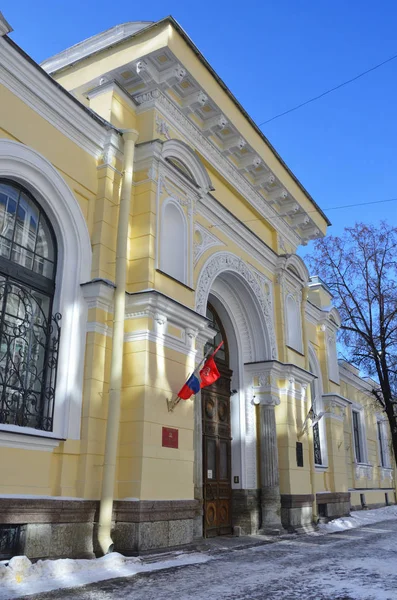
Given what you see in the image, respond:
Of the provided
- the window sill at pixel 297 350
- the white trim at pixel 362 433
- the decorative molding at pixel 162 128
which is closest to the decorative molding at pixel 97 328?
the decorative molding at pixel 162 128

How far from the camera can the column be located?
11.3 meters

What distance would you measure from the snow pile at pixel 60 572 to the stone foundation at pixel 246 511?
4.37m

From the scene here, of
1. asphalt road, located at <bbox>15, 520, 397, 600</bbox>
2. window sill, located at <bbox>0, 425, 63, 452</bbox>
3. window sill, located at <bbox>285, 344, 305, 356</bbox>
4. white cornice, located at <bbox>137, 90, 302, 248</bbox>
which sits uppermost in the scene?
white cornice, located at <bbox>137, 90, 302, 248</bbox>

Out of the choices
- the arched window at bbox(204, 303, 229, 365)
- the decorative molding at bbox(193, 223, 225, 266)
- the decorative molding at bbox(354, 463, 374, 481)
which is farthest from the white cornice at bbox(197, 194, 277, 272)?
the decorative molding at bbox(354, 463, 374, 481)

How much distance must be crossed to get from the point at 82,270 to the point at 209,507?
5276mm

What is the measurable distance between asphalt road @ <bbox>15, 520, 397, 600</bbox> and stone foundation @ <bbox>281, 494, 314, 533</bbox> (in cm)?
263

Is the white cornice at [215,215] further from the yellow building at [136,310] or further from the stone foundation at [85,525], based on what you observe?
the stone foundation at [85,525]

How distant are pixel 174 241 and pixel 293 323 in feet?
18.5

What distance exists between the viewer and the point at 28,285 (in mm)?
7336

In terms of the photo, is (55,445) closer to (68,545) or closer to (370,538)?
(68,545)

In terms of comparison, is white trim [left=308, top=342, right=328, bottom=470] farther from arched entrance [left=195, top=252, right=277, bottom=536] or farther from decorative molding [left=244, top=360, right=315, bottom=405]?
arched entrance [left=195, top=252, right=277, bottom=536]

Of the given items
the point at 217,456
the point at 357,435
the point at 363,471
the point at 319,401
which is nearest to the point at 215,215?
the point at 217,456

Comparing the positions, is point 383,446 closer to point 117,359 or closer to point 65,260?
point 117,359

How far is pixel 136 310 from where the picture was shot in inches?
323
